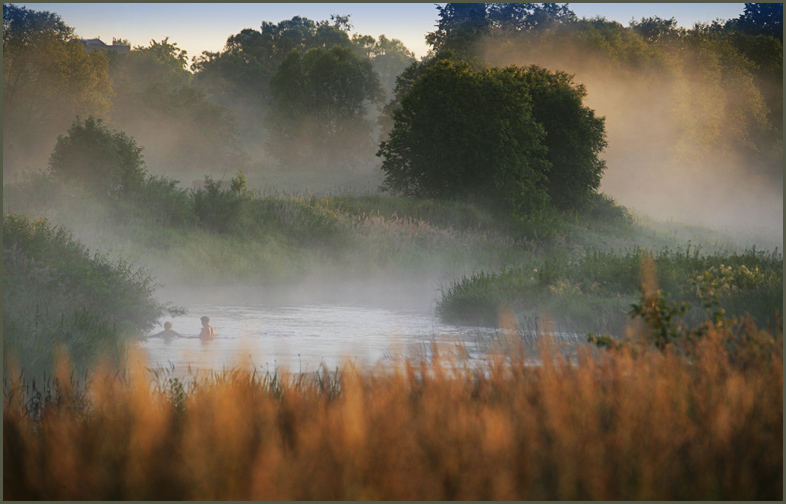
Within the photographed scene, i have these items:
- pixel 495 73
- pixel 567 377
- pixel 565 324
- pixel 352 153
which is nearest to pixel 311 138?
pixel 352 153

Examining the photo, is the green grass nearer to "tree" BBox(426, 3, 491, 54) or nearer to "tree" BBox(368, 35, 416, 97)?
"tree" BBox(426, 3, 491, 54)

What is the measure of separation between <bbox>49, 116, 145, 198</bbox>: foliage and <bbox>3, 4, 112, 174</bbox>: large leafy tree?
71.7ft

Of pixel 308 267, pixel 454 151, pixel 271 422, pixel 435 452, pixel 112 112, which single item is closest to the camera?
pixel 435 452

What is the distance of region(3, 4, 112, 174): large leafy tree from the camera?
138 ft

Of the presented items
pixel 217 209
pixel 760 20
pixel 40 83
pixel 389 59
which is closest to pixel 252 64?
pixel 389 59

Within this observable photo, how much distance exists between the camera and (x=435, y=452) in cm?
439

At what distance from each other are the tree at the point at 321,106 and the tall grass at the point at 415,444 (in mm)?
48874

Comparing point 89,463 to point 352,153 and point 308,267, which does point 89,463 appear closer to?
point 308,267

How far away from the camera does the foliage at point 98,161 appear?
21.8 meters

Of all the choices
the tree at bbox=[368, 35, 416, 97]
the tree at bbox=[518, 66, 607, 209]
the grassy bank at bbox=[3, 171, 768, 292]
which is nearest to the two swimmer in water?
the grassy bank at bbox=[3, 171, 768, 292]

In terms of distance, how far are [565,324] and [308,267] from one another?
988 centimetres

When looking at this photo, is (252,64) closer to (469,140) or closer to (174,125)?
(174,125)

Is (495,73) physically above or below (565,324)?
above

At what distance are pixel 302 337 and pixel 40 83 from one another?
37.8 metres
